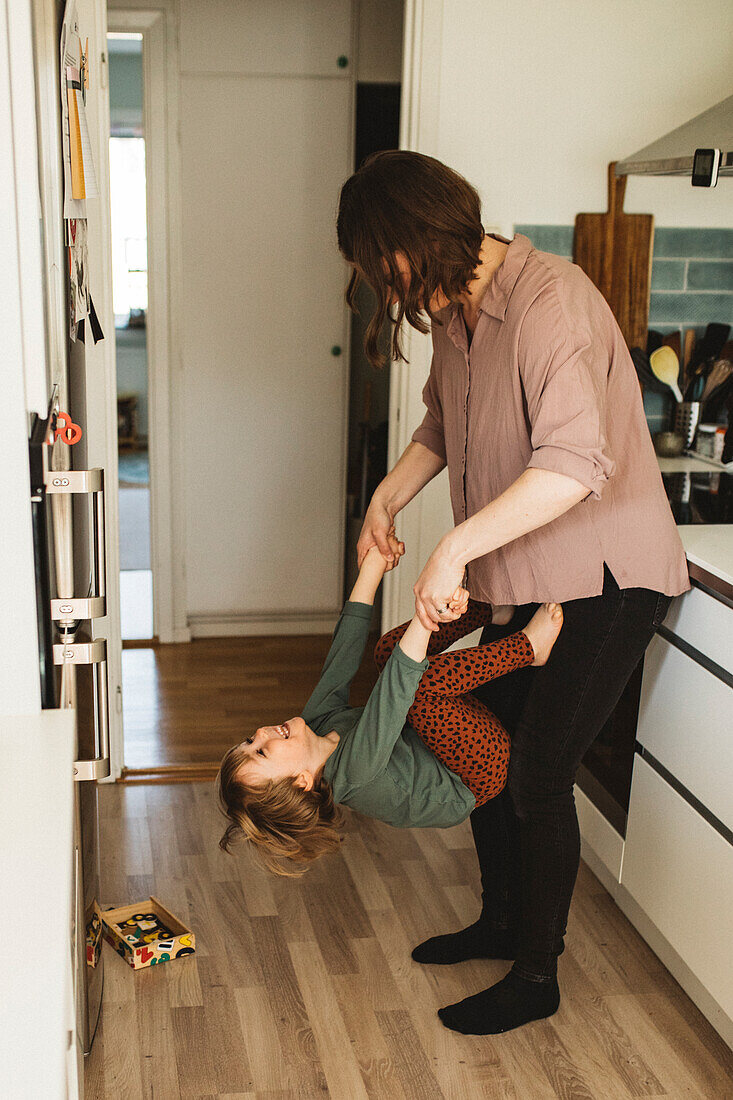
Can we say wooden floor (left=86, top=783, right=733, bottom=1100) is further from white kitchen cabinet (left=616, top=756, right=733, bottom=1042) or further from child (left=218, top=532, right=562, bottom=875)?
child (left=218, top=532, right=562, bottom=875)

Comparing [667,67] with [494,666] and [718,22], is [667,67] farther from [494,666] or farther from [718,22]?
[494,666]

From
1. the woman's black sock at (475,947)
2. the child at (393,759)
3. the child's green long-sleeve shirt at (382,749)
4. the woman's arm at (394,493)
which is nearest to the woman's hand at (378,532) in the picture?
the woman's arm at (394,493)

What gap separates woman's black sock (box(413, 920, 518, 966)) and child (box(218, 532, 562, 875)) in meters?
0.39

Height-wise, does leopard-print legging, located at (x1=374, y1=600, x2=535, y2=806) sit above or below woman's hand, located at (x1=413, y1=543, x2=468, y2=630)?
below

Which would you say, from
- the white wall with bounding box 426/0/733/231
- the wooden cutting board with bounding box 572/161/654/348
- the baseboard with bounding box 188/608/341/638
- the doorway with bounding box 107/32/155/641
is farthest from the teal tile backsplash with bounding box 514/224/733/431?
the doorway with bounding box 107/32/155/641

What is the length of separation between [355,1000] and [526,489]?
105 centimetres

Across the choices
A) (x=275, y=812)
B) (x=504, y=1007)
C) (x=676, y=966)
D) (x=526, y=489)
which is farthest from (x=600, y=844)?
(x=526, y=489)

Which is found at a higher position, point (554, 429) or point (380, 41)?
point (380, 41)

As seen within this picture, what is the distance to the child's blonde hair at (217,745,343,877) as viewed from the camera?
1770mm

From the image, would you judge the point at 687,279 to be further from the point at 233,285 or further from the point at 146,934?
the point at 146,934

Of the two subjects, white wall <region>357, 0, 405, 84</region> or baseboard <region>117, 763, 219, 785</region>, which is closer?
baseboard <region>117, 763, 219, 785</region>

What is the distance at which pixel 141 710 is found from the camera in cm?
330

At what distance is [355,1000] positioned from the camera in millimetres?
2002

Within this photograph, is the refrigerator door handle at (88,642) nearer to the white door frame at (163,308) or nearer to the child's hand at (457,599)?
the child's hand at (457,599)
